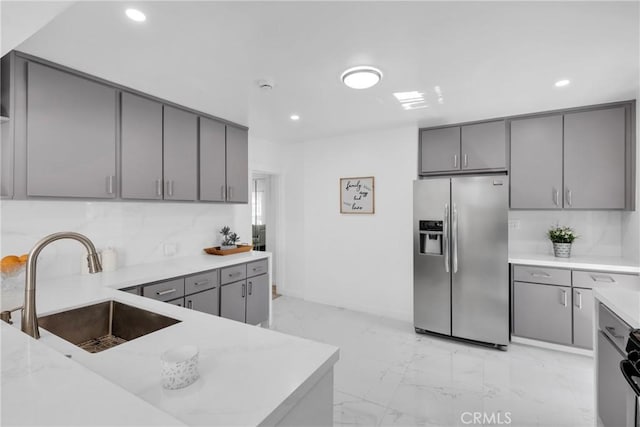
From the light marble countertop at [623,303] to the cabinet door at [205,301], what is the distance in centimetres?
279

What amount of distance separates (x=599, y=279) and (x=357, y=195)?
255 centimetres

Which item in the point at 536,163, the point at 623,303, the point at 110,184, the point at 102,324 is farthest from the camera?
the point at 536,163

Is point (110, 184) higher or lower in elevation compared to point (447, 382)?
higher

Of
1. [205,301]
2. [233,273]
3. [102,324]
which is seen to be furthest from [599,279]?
[102,324]

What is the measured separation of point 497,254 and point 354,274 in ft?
5.78

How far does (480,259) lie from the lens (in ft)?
9.75

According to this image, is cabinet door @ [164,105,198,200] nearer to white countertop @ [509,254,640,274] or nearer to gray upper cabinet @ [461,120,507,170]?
gray upper cabinet @ [461,120,507,170]

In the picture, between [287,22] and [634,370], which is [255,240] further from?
[634,370]

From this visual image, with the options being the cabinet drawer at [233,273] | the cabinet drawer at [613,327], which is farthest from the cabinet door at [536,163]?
the cabinet drawer at [233,273]

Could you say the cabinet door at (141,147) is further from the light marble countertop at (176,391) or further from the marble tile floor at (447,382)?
the marble tile floor at (447,382)

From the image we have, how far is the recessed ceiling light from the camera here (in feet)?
4.97

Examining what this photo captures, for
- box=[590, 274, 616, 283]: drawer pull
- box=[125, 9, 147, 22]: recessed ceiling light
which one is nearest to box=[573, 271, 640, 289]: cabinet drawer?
box=[590, 274, 616, 283]: drawer pull

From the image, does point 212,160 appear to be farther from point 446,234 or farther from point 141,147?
point 446,234

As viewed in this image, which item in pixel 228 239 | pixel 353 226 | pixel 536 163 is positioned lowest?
pixel 228 239
